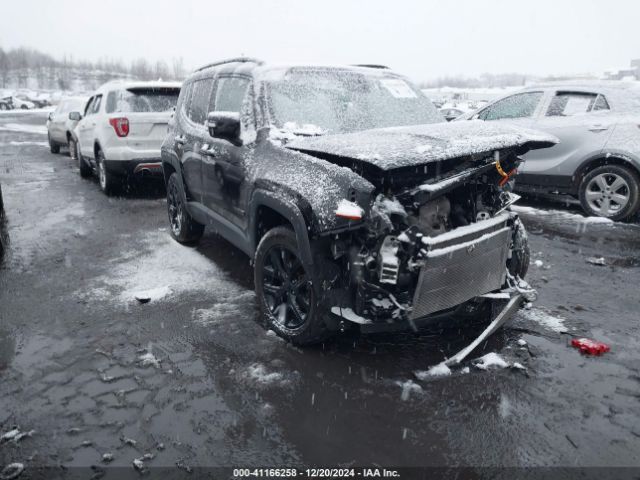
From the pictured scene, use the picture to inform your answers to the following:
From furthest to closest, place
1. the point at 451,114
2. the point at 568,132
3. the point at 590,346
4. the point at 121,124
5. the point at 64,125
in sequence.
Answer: the point at 64,125, the point at 451,114, the point at 121,124, the point at 568,132, the point at 590,346

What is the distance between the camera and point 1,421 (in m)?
2.78

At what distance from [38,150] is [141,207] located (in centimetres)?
1038

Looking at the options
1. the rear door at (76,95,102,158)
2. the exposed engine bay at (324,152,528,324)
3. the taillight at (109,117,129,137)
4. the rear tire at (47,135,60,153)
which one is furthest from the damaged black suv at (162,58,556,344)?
the rear tire at (47,135,60,153)

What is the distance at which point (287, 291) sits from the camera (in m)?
3.57

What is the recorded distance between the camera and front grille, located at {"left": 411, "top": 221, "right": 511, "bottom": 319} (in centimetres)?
290

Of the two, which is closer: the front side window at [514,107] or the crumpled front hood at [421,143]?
the crumpled front hood at [421,143]

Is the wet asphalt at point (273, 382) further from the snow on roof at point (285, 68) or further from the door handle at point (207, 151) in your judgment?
the snow on roof at point (285, 68)

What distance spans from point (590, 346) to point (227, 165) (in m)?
3.16

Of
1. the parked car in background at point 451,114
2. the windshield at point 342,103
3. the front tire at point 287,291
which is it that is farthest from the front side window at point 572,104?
the front tire at point 287,291

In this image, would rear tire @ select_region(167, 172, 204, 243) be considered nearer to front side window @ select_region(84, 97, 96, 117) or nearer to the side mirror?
the side mirror

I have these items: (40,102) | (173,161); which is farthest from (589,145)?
(40,102)

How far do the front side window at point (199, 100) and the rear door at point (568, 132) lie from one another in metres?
4.81

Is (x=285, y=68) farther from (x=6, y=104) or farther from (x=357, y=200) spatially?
(x=6, y=104)

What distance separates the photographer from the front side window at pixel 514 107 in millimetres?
7586
